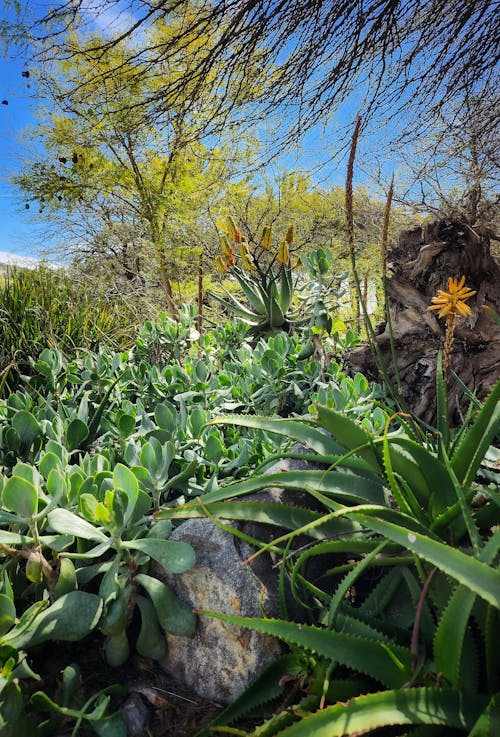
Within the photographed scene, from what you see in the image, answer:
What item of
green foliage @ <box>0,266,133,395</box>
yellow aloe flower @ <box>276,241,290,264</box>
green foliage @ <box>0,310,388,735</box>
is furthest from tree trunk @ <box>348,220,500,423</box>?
green foliage @ <box>0,266,133,395</box>

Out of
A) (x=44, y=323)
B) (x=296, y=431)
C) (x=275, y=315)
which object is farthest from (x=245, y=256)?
(x=296, y=431)

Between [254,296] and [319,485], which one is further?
[254,296]

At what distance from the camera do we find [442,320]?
2.50 metres

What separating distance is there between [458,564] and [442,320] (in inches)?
76.3

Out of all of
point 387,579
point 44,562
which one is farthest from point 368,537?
point 44,562

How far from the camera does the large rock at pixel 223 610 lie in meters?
1.02

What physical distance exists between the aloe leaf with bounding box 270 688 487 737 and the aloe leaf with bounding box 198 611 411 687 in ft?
0.22

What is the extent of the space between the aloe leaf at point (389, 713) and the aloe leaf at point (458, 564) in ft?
0.60

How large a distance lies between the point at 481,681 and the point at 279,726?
363 millimetres

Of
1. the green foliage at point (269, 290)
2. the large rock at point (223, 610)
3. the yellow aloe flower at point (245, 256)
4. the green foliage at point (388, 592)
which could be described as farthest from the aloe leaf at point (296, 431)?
the yellow aloe flower at point (245, 256)

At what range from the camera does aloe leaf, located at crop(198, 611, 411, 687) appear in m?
0.82

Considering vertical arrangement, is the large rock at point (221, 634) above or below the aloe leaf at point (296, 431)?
below

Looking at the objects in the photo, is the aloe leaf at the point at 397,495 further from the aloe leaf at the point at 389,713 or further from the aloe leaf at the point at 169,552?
the aloe leaf at the point at 169,552

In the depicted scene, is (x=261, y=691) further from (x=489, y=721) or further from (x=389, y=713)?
(x=489, y=721)
